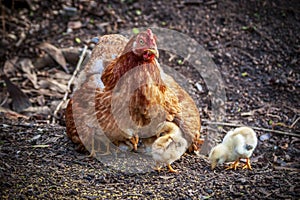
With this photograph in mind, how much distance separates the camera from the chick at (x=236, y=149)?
404 cm

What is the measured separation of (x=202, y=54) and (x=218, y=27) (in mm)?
587

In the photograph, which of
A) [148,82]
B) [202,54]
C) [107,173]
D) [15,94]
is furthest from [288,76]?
[15,94]

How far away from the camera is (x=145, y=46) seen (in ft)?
12.6

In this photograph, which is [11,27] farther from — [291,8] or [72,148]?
[291,8]

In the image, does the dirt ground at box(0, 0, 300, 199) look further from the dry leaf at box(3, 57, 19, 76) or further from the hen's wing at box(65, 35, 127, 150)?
the hen's wing at box(65, 35, 127, 150)

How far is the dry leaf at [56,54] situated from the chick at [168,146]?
241cm

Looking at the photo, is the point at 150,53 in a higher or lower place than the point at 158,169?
higher

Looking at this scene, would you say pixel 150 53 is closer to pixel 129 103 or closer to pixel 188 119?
pixel 129 103

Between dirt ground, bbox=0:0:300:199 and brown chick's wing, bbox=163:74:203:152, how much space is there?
0.17m

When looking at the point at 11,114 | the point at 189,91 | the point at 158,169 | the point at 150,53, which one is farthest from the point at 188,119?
the point at 11,114

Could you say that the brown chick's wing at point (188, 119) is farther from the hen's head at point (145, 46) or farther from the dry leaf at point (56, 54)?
the dry leaf at point (56, 54)

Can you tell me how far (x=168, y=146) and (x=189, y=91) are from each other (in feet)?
5.46

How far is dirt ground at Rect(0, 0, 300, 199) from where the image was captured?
3.70 metres

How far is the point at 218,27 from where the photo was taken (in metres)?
6.38
